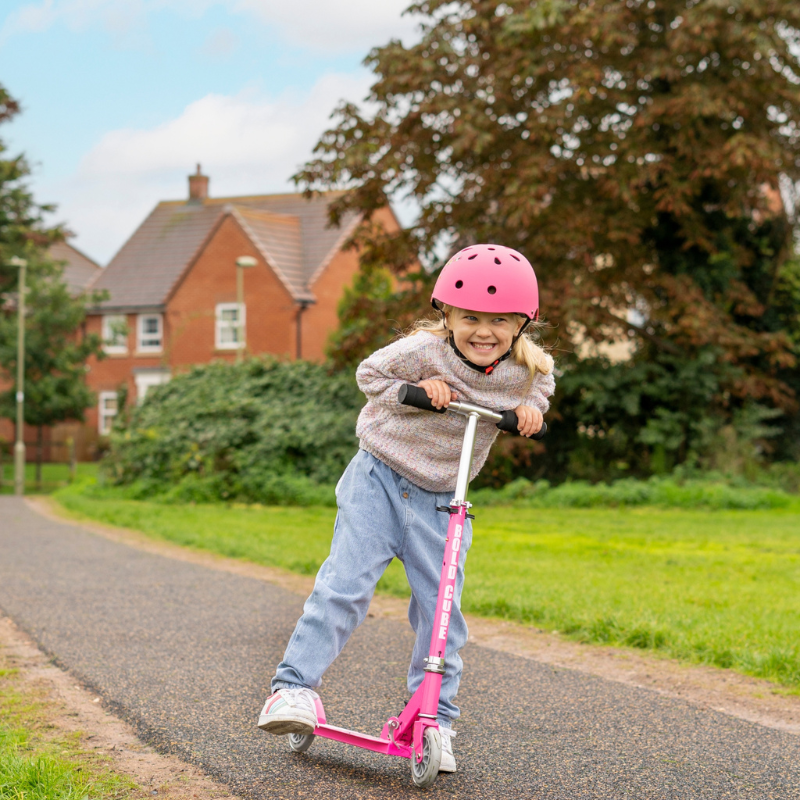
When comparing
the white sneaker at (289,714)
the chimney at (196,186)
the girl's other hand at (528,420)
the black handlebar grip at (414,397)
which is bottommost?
the white sneaker at (289,714)

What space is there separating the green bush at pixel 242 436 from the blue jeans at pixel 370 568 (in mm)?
10600

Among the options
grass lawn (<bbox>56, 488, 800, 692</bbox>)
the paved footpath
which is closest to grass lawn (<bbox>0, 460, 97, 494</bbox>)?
grass lawn (<bbox>56, 488, 800, 692</bbox>)

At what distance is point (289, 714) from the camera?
10.0 ft

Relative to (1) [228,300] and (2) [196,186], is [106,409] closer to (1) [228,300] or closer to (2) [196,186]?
(1) [228,300]

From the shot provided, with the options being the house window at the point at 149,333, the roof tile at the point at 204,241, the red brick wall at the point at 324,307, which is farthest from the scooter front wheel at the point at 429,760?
the house window at the point at 149,333

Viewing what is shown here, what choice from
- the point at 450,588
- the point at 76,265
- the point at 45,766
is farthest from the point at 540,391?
the point at 76,265

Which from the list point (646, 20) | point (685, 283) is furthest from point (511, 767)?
point (646, 20)

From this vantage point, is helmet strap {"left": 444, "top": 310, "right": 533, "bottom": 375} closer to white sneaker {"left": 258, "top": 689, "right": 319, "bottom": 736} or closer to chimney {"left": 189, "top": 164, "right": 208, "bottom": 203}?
white sneaker {"left": 258, "top": 689, "right": 319, "bottom": 736}

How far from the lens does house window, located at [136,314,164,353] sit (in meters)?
36.4

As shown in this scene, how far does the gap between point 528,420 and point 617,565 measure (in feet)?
16.8

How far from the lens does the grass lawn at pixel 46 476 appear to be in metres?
25.9

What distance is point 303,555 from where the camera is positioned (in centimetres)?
838

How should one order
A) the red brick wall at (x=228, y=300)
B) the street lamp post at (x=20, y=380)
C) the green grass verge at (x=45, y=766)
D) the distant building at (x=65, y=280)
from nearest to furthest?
the green grass verge at (x=45, y=766) → the street lamp post at (x=20, y=380) → the red brick wall at (x=228, y=300) → the distant building at (x=65, y=280)

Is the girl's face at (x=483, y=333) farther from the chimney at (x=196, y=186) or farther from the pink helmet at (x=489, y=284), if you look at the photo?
the chimney at (x=196, y=186)
